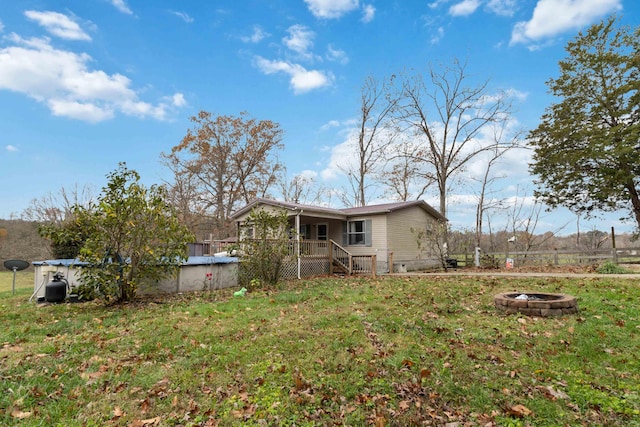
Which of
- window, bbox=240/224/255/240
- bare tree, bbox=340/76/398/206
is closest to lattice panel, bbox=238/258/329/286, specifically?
window, bbox=240/224/255/240

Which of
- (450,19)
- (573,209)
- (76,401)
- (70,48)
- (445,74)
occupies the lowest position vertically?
(76,401)

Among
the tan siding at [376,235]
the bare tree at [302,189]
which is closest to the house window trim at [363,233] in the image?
the tan siding at [376,235]

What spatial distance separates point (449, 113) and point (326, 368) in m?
22.9

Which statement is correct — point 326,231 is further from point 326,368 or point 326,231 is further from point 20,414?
point 20,414

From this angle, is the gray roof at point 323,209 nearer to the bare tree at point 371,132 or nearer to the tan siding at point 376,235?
the tan siding at point 376,235

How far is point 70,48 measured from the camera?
12688mm

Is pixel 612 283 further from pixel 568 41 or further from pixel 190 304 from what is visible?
pixel 568 41

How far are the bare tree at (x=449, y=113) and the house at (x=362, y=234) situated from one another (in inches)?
230

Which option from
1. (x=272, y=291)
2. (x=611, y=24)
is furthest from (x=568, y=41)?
(x=272, y=291)

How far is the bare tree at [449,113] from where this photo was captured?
22531 millimetres

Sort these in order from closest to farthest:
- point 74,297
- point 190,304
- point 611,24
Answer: point 190,304 → point 74,297 → point 611,24

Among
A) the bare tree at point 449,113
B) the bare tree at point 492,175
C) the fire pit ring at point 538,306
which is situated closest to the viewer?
the fire pit ring at point 538,306

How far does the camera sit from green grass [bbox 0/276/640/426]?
302cm

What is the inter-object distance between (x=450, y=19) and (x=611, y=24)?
11685 millimetres
